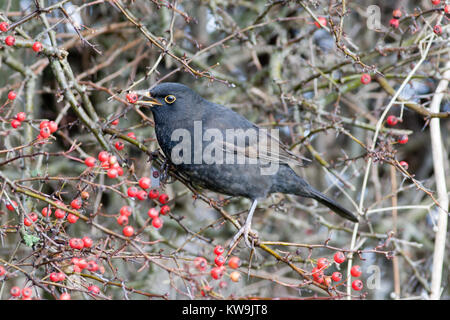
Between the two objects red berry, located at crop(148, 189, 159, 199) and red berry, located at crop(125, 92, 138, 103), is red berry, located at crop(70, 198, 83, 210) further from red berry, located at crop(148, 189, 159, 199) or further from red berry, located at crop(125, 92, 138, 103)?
red berry, located at crop(125, 92, 138, 103)

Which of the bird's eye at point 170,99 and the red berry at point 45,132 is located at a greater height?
the bird's eye at point 170,99

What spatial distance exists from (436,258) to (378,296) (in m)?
2.10

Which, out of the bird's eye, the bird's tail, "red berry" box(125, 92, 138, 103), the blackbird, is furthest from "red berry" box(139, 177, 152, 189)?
the bird's tail

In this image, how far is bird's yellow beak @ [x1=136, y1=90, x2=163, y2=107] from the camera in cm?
388

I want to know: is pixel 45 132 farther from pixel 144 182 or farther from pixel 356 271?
pixel 356 271

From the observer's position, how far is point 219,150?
416 cm

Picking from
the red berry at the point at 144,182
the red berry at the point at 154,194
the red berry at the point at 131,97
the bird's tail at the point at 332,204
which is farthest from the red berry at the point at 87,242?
the bird's tail at the point at 332,204

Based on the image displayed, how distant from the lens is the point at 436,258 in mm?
3717

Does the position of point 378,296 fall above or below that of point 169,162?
below

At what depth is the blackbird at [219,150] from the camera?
13.0 feet

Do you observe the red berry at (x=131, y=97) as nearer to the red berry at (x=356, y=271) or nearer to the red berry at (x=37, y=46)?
the red berry at (x=37, y=46)

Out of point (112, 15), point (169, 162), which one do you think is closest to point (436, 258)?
point (169, 162)

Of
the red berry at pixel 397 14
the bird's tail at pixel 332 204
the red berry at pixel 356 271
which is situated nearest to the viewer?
the red berry at pixel 356 271
